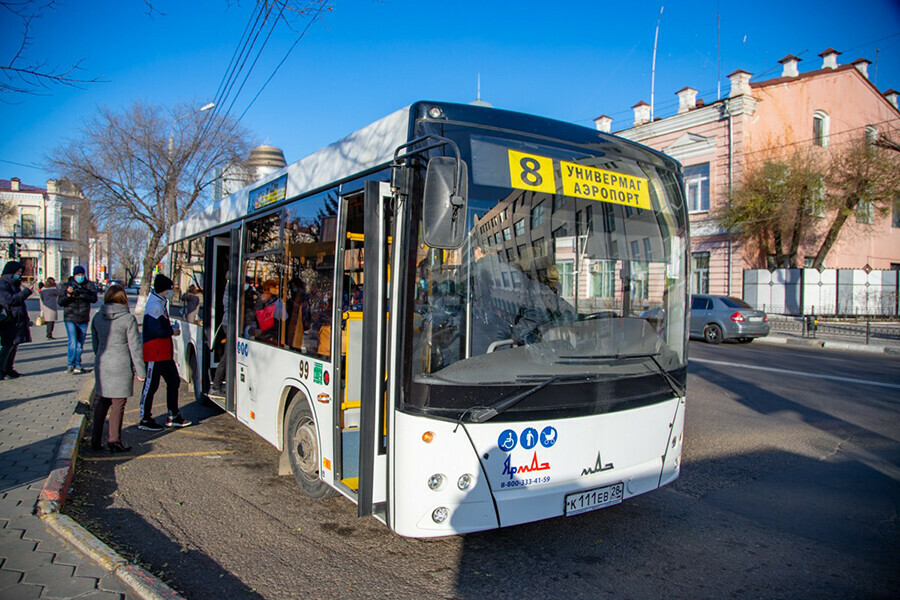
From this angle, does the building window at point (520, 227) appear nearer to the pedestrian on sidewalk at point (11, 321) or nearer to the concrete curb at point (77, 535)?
the concrete curb at point (77, 535)

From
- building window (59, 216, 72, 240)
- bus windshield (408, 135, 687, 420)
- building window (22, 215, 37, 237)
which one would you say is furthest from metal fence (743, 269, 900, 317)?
building window (22, 215, 37, 237)

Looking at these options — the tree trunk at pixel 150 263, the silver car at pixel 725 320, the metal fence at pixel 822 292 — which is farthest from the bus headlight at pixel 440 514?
the metal fence at pixel 822 292

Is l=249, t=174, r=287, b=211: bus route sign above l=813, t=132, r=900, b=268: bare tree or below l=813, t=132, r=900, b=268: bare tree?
below

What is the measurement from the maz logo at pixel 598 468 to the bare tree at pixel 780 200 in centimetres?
2780

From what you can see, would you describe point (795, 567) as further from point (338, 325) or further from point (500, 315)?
point (338, 325)

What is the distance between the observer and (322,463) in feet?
14.9

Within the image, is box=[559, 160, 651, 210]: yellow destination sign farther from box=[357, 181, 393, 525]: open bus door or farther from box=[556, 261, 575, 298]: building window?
box=[357, 181, 393, 525]: open bus door

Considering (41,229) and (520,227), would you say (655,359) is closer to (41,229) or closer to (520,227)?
(520,227)

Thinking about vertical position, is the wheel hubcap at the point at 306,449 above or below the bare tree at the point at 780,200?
below

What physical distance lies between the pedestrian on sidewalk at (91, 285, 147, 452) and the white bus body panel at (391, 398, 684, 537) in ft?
12.5

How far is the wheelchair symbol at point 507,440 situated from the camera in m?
3.52

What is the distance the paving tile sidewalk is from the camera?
322cm

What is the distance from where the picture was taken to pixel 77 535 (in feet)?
12.4

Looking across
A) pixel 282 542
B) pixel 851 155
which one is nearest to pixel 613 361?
pixel 282 542
